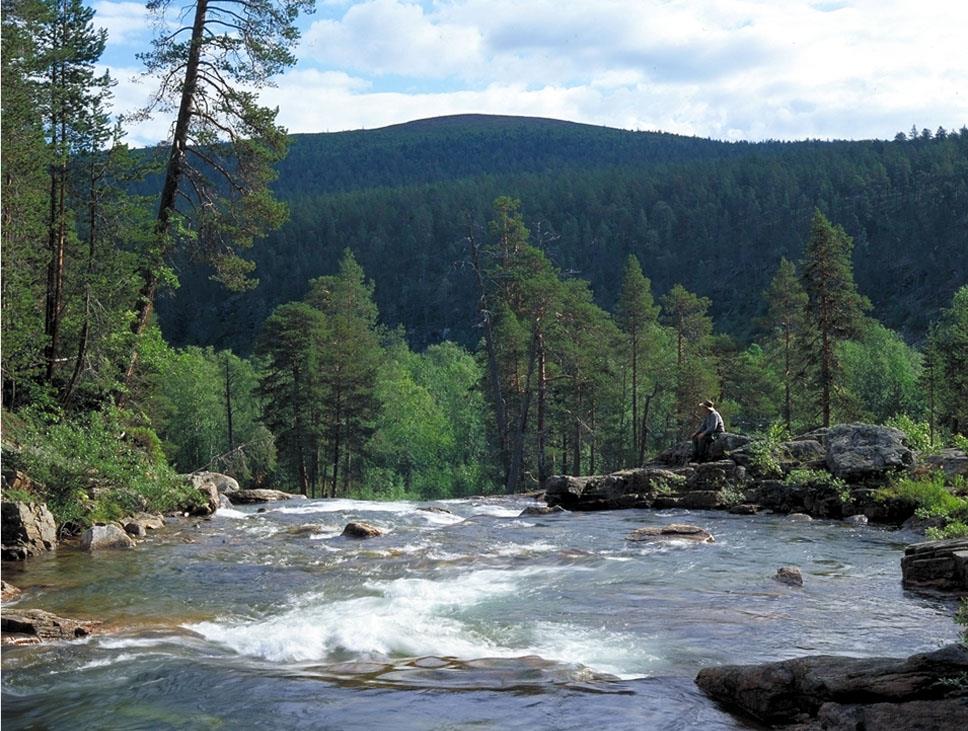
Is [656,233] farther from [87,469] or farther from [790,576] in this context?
[790,576]

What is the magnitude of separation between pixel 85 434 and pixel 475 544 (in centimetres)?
944

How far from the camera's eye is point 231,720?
7.93 metres

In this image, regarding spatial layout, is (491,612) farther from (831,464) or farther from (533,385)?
(533,385)

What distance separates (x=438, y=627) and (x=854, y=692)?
5.52 m

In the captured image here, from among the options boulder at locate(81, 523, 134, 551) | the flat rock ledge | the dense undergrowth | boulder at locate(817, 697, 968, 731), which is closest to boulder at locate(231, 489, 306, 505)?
the dense undergrowth

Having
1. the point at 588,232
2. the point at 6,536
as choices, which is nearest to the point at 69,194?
the point at 6,536

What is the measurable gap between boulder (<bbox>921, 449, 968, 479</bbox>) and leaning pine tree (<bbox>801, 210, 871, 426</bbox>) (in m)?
17.6

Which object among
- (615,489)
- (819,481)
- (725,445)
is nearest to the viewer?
(819,481)

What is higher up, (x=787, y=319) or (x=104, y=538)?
(x=787, y=319)

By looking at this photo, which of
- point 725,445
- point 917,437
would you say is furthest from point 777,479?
point 917,437

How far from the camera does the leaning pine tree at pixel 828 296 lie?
40688 mm

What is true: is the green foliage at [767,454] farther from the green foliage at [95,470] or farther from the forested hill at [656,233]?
the forested hill at [656,233]

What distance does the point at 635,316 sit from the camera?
201ft

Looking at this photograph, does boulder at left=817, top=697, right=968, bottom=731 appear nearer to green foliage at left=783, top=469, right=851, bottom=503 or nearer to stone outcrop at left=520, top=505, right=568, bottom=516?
green foliage at left=783, top=469, right=851, bottom=503
